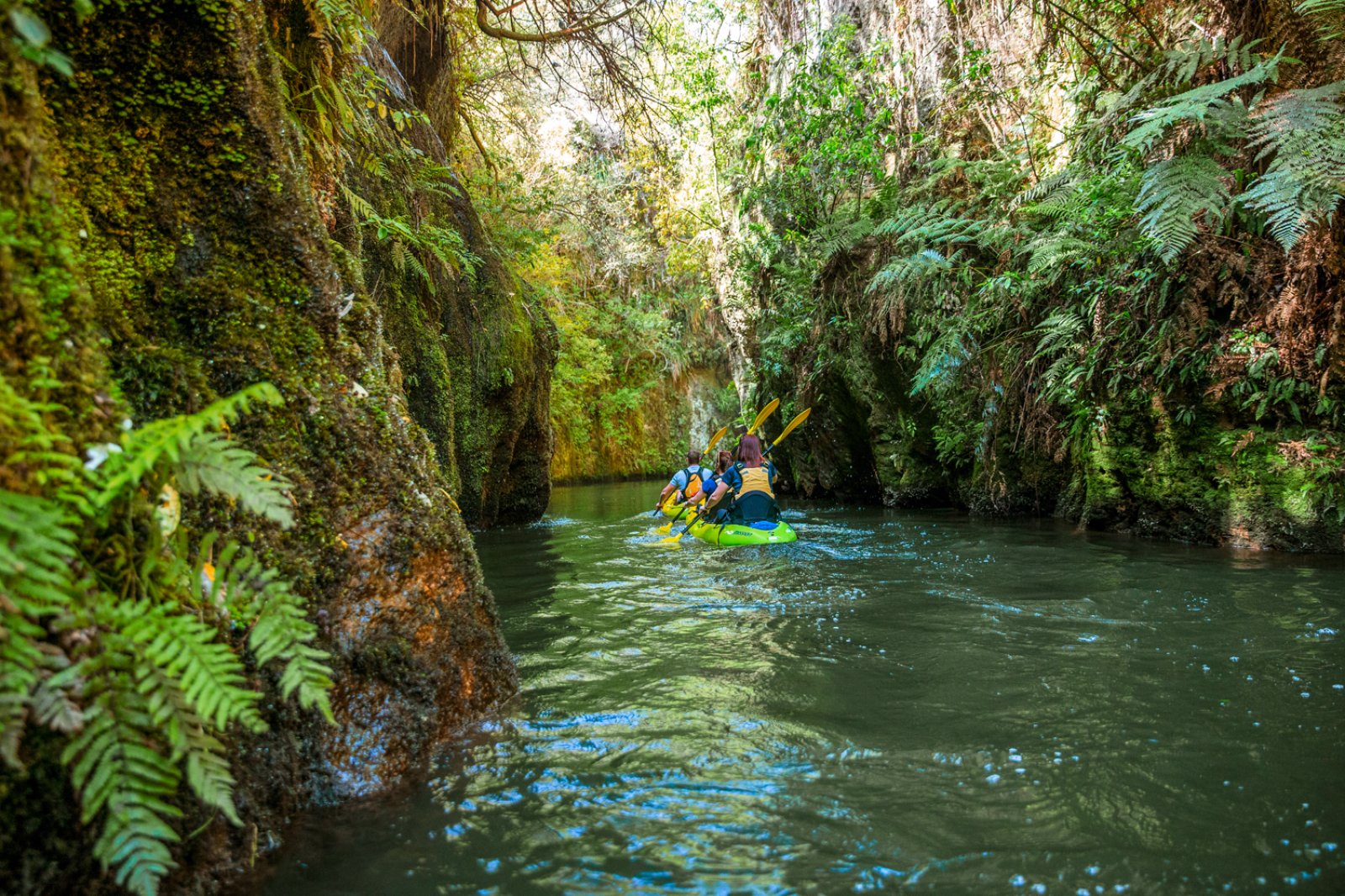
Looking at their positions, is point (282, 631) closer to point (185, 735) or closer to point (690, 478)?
point (185, 735)

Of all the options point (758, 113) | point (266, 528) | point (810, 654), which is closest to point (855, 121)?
point (758, 113)

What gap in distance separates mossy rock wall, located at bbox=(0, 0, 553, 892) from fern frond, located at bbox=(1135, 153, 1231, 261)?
5592 millimetres

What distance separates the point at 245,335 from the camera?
2.44 m

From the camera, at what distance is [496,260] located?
10.5 meters

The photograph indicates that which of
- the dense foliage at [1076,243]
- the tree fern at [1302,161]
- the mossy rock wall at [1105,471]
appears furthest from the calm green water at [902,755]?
the tree fern at [1302,161]

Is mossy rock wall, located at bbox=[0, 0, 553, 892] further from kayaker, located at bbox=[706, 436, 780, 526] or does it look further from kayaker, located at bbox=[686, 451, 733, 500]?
kayaker, located at bbox=[686, 451, 733, 500]

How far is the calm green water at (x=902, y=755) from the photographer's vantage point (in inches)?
82.2

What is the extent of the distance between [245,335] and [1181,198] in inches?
246

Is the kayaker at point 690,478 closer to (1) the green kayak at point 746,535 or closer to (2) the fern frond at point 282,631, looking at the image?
(1) the green kayak at point 746,535

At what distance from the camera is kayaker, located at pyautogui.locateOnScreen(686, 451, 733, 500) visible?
9422 millimetres

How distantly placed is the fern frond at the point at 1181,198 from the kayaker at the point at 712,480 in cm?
504

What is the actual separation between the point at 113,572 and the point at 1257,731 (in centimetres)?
371


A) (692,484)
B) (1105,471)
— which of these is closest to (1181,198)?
(1105,471)

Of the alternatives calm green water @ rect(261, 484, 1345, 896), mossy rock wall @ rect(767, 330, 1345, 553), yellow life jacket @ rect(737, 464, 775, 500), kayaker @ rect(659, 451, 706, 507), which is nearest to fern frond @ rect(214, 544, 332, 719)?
calm green water @ rect(261, 484, 1345, 896)
